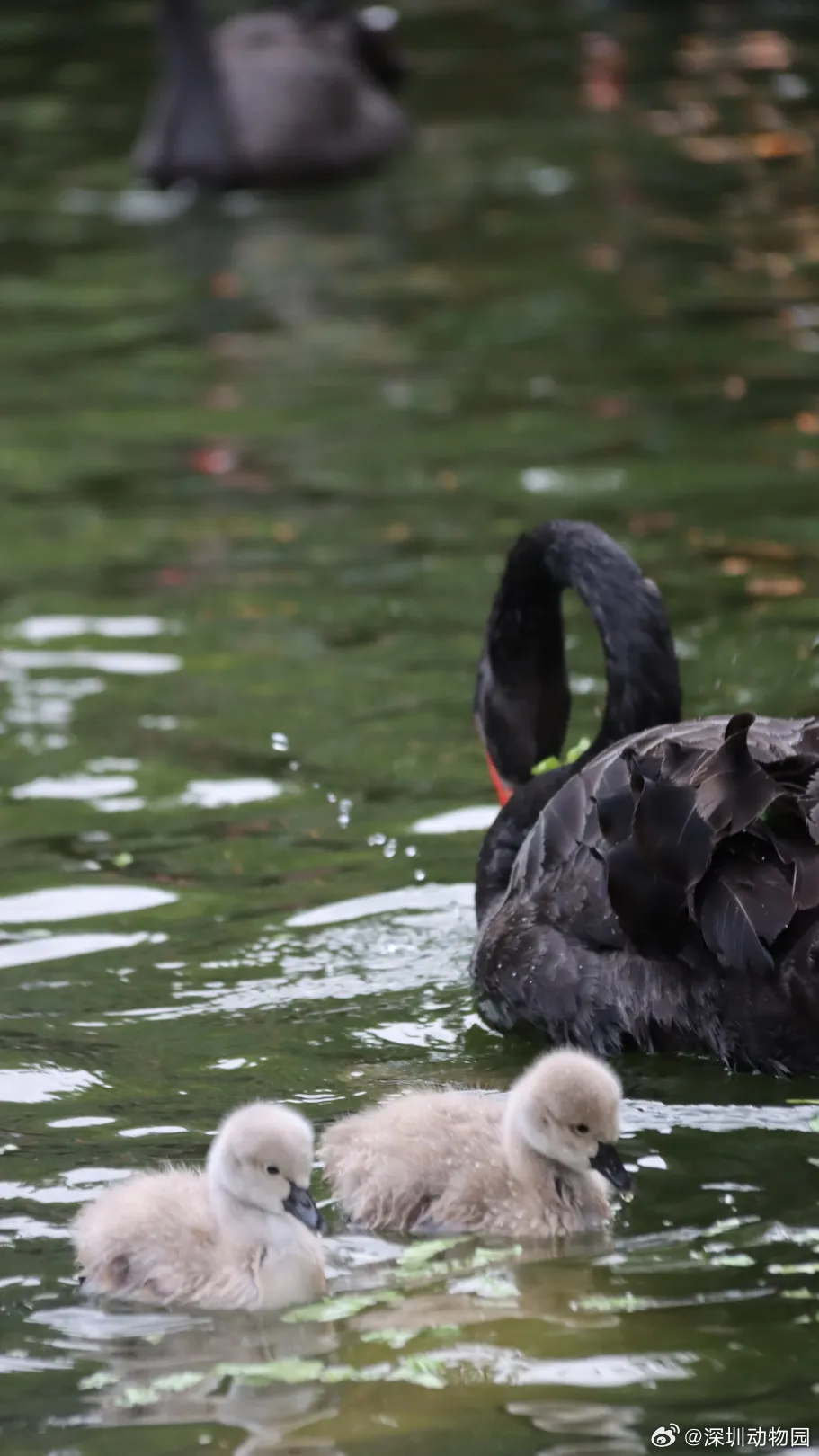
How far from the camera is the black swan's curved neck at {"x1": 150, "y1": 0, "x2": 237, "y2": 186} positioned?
47.9 feet

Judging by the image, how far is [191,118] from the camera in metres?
14.6

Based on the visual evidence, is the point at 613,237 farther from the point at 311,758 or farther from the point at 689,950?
the point at 689,950

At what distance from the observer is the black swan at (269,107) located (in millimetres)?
14633

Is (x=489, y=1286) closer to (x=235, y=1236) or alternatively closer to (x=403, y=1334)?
(x=403, y=1334)

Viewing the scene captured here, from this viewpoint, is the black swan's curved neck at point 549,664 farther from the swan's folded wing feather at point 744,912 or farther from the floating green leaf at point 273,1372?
the floating green leaf at point 273,1372

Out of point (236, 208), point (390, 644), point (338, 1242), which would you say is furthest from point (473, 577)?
point (236, 208)

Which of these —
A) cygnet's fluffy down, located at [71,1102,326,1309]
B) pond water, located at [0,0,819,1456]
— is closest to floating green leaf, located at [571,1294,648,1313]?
pond water, located at [0,0,819,1456]

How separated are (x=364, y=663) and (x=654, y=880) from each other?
309 cm

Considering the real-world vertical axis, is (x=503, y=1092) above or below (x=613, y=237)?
above

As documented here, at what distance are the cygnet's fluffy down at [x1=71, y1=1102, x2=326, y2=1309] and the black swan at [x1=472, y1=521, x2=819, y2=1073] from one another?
39.1 inches

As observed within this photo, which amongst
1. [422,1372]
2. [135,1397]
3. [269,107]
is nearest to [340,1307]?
[422,1372]

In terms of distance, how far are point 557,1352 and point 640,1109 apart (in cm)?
98

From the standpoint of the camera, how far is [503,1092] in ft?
16.5

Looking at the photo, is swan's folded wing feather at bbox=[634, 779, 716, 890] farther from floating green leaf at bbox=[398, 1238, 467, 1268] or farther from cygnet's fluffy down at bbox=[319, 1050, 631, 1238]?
floating green leaf at bbox=[398, 1238, 467, 1268]
